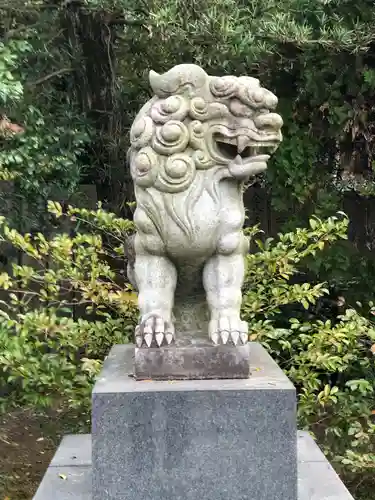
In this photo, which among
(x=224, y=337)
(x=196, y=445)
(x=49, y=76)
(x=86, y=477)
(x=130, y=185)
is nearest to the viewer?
(x=196, y=445)

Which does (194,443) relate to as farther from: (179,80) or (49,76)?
(49,76)

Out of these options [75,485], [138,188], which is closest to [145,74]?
[138,188]

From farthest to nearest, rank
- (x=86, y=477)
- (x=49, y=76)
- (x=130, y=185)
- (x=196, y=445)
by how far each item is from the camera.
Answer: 1. (x=130, y=185)
2. (x=49, y=76)
3. (x=86, y=477)
4. (x=196, y=445)

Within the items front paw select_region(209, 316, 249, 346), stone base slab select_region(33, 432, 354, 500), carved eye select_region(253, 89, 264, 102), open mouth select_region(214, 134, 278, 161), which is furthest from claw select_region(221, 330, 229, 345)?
carved eye select_region(253, 89, 264, 102)

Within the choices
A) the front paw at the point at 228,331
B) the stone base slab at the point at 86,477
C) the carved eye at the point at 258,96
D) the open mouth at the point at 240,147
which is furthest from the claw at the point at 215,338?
the carved eye at the point at 258,96

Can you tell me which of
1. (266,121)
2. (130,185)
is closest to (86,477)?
(266,121)

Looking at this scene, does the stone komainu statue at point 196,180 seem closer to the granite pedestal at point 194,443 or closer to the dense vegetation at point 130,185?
the granite pedestal at point 194,443

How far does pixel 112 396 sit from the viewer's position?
2.65 m

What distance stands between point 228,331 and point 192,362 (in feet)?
0.64

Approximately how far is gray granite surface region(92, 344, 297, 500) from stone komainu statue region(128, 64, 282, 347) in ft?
0.88

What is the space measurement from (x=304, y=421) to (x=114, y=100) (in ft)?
8.94

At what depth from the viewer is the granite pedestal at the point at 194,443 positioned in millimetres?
2660

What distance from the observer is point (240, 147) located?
111 inches

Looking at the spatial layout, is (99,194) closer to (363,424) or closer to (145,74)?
(145,74)
